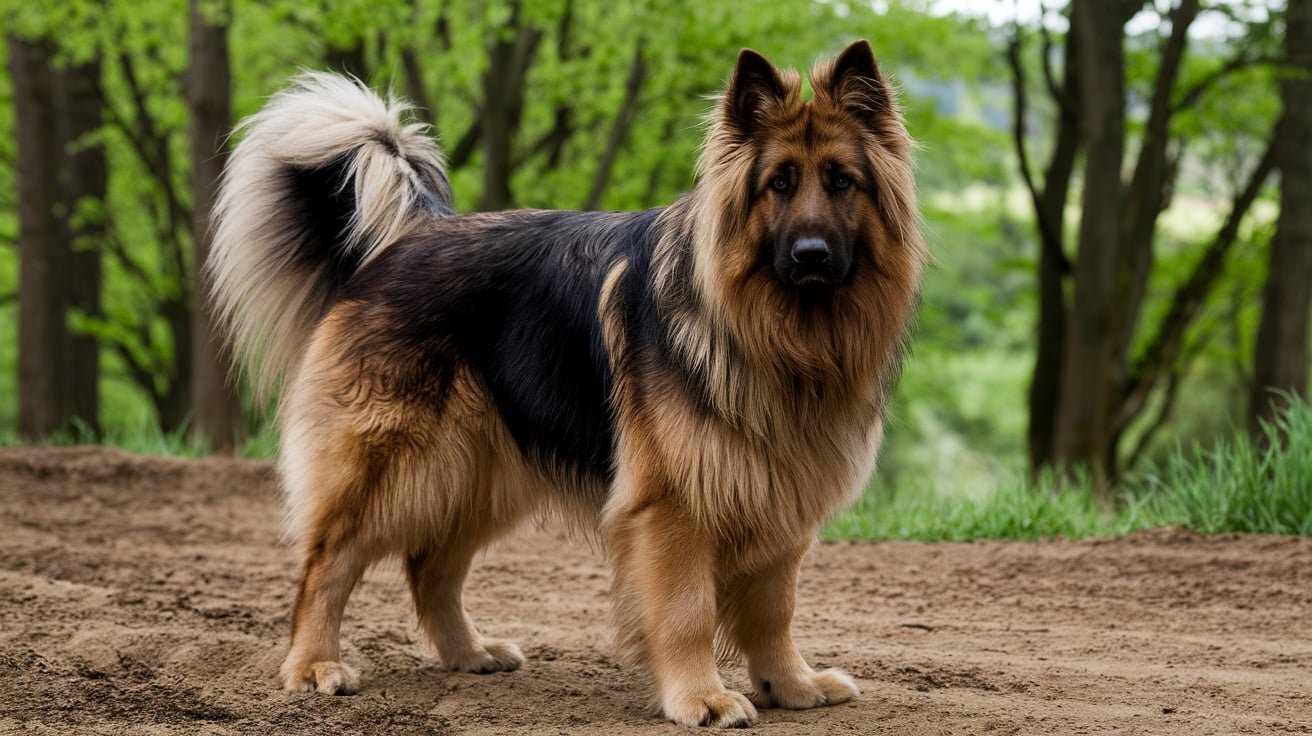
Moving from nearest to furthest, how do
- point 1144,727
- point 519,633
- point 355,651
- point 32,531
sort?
point 1144,727, point 355,651, point 519,633, point 32,531

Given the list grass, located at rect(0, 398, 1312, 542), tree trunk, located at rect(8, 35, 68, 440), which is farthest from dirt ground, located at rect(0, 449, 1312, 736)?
tree trunk, located at rect(8, 35, 68, 440)

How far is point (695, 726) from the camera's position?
4.40 metres

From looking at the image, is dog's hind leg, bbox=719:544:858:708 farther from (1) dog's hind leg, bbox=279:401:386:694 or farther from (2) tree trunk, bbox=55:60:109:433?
(2) tree trunk, bbox=55:60:109:433

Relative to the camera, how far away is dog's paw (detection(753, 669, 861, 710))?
15.6 feet

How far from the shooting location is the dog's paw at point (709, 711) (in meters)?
4.42

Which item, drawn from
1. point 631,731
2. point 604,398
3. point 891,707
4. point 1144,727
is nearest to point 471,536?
point 604,398

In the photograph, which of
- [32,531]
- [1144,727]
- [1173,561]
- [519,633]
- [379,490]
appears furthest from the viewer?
[32,531]

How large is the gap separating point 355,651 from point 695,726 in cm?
170

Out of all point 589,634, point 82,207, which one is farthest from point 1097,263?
point 82,207

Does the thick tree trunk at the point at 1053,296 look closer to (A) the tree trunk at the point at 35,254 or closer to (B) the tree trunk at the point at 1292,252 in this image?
(B) the tree trunk at the point at 1292,252

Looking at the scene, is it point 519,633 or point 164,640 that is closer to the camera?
point 164,640

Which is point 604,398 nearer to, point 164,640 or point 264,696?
point 264,696

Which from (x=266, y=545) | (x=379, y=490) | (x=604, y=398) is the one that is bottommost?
(x=266, y=545)

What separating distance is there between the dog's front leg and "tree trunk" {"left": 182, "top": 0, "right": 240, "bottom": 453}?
7611 mm
